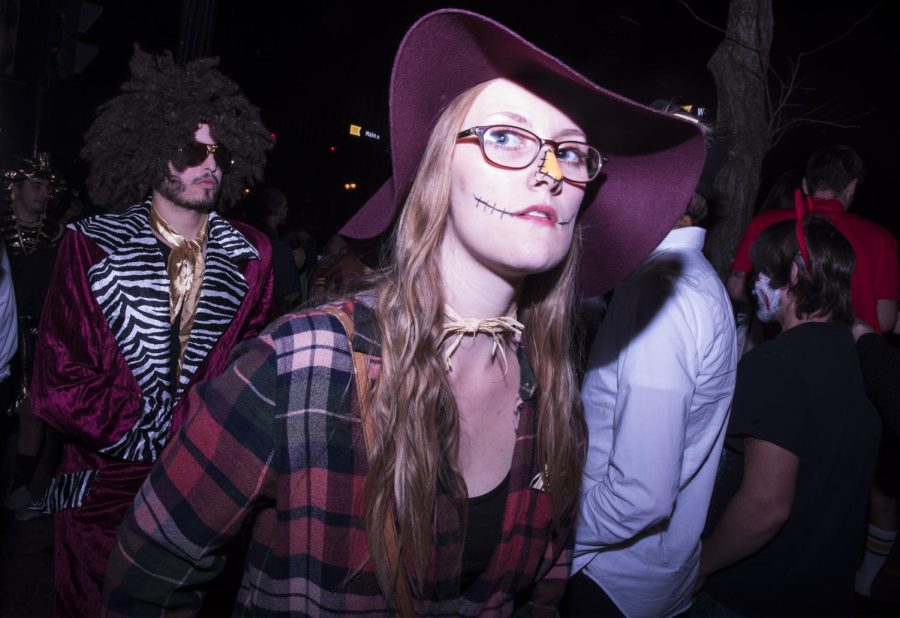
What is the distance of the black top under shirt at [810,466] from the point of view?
7.80 feet

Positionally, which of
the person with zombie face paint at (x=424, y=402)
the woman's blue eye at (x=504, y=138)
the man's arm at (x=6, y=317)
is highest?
the woman's blue eye at (x=504, y=138)

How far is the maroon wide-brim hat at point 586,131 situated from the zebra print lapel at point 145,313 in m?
1.60

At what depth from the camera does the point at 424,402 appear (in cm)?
147

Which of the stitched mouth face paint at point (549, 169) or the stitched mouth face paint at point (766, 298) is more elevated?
the stitched mouth face paint at point (549, 169)

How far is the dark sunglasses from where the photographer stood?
3.28 m

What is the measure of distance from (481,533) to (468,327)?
496 millimetres

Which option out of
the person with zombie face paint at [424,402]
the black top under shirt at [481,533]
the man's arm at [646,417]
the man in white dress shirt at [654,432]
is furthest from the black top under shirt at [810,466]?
the black top under shirt at [481,533]

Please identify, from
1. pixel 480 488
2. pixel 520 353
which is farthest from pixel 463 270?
pixel 480 488

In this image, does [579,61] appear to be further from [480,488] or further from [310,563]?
[310,563]

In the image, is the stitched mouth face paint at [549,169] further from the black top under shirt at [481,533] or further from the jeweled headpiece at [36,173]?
the jeweled headpiece at [36,173]

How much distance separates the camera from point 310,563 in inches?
54.3

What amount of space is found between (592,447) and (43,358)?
2.30 meters

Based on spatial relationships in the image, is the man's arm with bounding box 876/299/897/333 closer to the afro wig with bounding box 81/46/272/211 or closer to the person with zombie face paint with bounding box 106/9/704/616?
the person with zombie face paint with bounding box 106/9/704/616

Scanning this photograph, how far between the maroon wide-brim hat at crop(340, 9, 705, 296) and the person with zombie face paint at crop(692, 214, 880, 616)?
0.95 metres
